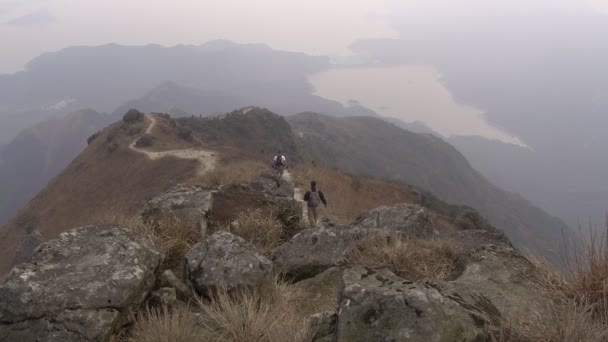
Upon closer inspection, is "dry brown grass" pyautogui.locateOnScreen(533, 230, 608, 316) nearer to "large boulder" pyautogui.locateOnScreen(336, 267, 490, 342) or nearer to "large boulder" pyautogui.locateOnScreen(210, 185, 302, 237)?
"large boulder" pyautogui.locateOnScreen(336, 267, 490, 342)

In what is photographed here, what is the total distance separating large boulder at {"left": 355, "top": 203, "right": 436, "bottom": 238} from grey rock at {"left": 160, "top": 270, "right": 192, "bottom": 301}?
4.68m

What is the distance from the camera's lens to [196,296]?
19.0 ft

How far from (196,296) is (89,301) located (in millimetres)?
1245

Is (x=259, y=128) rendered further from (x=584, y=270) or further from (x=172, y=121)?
(x=584, y=270)

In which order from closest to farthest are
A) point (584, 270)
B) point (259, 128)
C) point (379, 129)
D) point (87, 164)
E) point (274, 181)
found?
1. point (584, 270)
2. point (274, 181)
3. point (87, 164)
4. point (259, 128)
5. point (379, 129)

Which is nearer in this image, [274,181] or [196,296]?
[196,296]

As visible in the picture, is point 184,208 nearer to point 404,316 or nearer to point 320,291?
point 320,291

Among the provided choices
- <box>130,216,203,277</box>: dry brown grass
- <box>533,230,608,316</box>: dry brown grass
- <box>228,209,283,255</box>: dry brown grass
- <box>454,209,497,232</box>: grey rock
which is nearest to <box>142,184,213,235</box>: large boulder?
<box>130,216,203,277</box>: dry brown grass

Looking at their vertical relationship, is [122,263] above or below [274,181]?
above

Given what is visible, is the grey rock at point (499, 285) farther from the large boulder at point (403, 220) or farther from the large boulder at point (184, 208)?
the large boulder at point (184, 208)

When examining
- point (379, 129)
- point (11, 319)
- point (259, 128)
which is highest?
point (11, 319)

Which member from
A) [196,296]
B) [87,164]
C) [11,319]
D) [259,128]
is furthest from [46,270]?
[259,128]

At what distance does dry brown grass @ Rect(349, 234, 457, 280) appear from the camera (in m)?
6.32

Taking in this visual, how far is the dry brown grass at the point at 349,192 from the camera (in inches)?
1024
